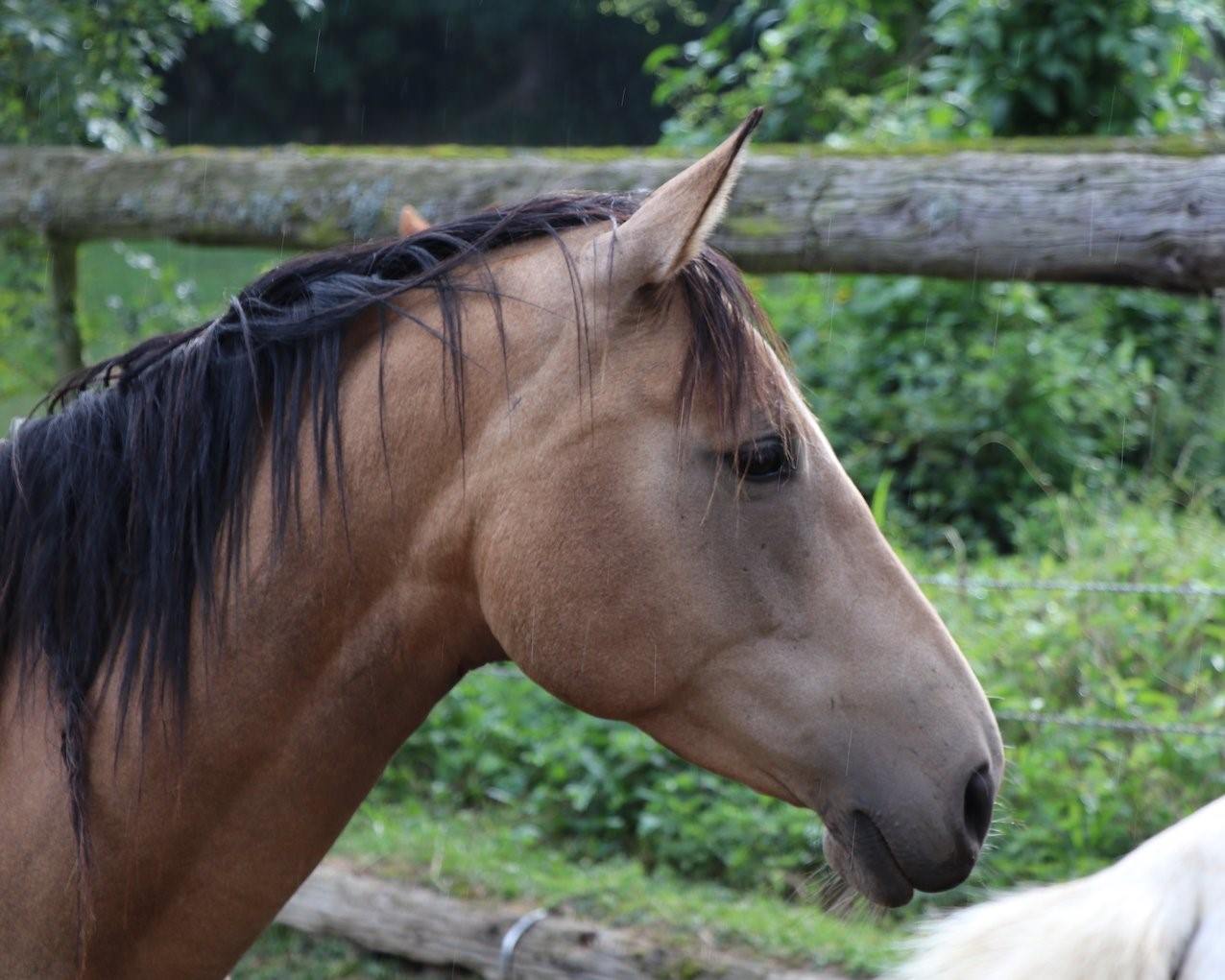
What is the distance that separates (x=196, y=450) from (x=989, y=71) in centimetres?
536

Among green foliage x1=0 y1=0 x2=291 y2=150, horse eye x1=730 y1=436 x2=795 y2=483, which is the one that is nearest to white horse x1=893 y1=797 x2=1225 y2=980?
horse eye x1=730 y1=436 x2=795 y2=483

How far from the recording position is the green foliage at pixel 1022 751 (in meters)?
3.66

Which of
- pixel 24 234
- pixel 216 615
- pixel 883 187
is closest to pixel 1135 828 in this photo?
pixel 883 187

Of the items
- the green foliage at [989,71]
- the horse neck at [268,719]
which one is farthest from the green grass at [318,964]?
the green foliage at [989,71]

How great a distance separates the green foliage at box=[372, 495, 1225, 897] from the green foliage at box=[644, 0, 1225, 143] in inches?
82.8

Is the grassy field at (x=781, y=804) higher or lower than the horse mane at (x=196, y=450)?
lower

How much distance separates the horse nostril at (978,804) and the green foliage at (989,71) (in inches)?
201

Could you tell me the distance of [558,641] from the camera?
62.8 inches

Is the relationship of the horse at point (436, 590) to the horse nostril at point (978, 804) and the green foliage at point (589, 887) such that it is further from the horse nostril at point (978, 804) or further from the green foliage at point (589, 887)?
the green foliage at point (589, 887)

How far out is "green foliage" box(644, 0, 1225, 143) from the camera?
5.85m

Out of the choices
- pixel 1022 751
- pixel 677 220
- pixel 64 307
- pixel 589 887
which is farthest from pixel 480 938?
pixel 64 307

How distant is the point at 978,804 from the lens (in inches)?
61.7

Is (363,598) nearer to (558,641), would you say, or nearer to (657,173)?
(558,641)

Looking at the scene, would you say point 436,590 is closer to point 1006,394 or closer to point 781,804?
point 781,804
